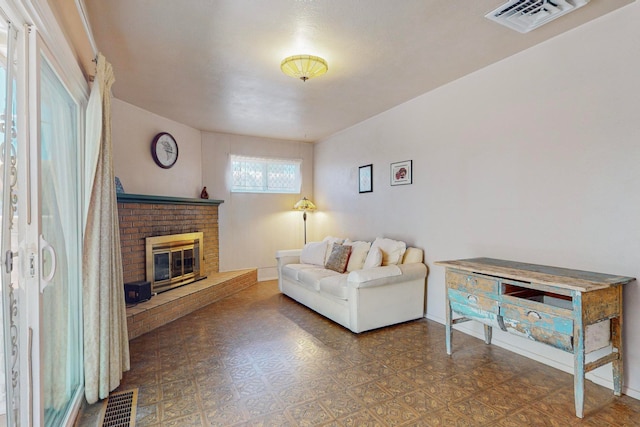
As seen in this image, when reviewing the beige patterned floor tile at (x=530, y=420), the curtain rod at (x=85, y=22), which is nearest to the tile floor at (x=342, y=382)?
the beige patterned floor tile at (x=530, y=420)

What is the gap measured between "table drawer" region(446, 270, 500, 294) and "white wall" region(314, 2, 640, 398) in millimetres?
531

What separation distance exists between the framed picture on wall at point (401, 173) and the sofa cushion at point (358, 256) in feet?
2.97

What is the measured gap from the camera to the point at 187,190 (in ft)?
16.1

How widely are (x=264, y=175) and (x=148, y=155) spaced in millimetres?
1992

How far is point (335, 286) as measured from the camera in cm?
338

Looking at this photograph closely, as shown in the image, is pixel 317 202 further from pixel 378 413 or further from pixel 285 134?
pixel 378 413

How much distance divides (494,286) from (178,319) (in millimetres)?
3294

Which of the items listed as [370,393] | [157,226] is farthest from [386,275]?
[157,226]

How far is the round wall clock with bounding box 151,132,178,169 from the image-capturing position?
14.0 ft

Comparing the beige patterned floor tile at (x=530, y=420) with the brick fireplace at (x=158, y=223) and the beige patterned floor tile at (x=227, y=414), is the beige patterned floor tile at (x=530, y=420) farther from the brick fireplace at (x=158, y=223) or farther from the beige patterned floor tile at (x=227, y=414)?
the brick fireplace at (x=158, y=223)

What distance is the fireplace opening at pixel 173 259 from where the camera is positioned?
3.92 m

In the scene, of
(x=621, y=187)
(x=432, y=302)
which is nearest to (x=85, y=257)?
(x=432, y=302)

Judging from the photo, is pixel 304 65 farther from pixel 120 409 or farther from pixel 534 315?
pixel 120 409

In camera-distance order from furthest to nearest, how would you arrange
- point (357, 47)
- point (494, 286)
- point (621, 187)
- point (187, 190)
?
point (187, 190)
point (357, 47)
point (494, 286)
point (621, 187)
